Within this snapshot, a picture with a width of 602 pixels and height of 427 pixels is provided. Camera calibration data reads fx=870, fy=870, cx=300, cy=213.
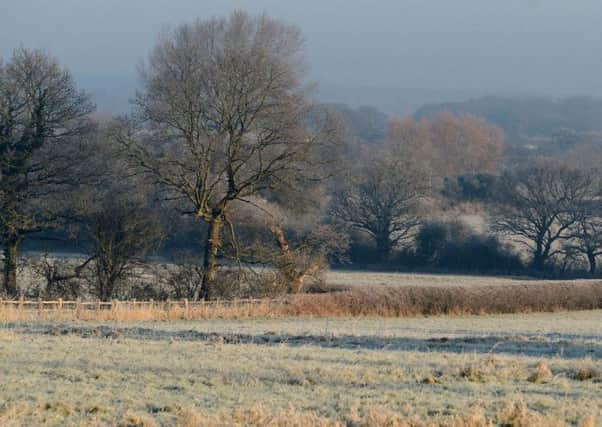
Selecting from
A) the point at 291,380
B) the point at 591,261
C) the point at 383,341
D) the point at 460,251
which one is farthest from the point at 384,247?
the point at 291,380

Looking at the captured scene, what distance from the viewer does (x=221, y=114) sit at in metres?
39.8

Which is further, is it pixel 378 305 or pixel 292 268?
pixel 292 268

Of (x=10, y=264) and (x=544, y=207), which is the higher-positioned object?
(x=544, y=207)

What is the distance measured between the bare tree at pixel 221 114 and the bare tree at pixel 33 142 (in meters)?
3.62

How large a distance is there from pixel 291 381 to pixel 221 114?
2674 cm

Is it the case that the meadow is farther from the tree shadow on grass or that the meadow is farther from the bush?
the bush

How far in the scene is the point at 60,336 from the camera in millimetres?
22109

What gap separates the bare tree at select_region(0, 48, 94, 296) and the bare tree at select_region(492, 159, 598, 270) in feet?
129

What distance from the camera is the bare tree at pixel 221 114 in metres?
39.3

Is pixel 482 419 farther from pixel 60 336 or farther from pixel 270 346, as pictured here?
pixel 60 336

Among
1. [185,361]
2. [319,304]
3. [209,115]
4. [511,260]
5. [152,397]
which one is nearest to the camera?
[152,397]

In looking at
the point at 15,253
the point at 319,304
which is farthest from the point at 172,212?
the point at 319,304

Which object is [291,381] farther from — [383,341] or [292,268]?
[292,268]

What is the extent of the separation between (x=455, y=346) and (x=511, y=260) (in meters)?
47.9
